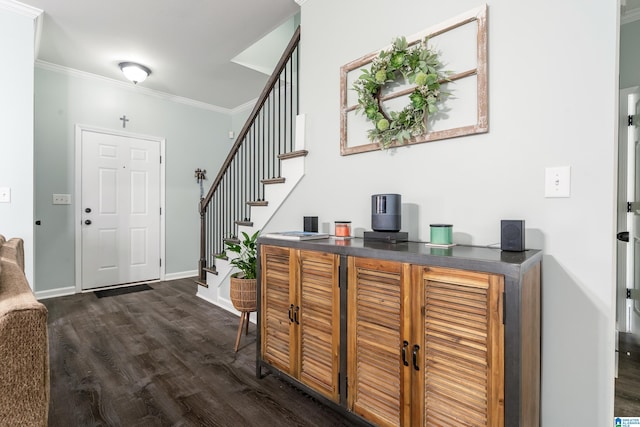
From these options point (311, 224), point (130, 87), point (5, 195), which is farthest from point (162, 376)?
point (130, 87)

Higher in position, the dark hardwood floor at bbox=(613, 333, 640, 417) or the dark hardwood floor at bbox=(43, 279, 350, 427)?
the dark hardwood floor at bbox=(613, 333, 640, 417)

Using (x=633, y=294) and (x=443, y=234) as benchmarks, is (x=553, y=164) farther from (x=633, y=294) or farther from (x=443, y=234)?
(x=633, y=294)

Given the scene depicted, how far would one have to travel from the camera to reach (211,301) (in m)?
3.60

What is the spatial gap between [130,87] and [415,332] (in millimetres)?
4694

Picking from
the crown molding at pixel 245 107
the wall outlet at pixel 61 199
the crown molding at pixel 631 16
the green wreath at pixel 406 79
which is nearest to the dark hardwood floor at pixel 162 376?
the wall outlet at pixel 61 199

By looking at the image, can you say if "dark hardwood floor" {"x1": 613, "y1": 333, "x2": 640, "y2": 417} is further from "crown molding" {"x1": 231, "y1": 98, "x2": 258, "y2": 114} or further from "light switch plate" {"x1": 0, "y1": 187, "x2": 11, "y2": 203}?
"crown molding" {"x1": 231, "y1": 98, "x2": 258, "y2": 114}

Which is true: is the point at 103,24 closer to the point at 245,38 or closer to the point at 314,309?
the point at 245,38

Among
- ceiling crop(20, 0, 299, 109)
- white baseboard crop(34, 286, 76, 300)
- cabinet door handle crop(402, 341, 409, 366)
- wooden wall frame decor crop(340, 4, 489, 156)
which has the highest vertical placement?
ceiling crop(20, 0, 299, 109)

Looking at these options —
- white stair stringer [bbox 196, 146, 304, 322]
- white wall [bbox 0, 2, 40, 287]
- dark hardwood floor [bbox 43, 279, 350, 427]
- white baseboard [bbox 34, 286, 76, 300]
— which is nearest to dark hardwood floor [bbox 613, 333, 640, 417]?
dark hardwood floor [bbox 43, 279, 350, 427]

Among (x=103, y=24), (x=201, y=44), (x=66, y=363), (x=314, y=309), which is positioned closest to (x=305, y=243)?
(x=314, y=309)

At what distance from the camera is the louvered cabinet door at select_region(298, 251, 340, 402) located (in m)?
1.57

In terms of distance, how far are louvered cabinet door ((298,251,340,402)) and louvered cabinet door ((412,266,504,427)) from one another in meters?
0.43

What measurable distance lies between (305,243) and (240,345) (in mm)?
1294

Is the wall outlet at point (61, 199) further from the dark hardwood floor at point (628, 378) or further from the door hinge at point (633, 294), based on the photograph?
the door hinge at point (633, 294)
